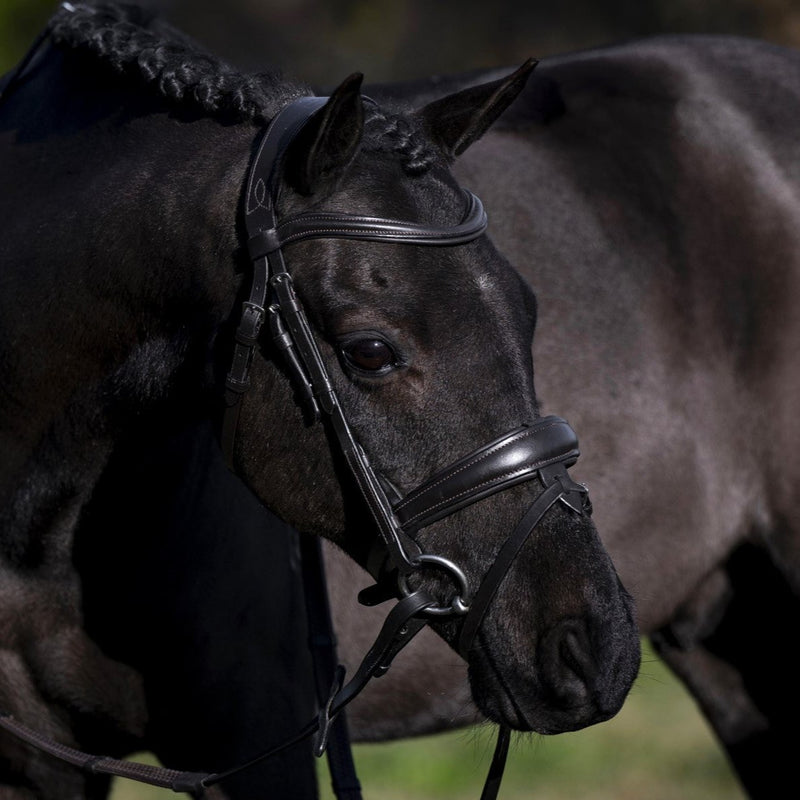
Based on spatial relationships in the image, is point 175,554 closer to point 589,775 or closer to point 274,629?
point 274,629

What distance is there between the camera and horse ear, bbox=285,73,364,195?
2.06 meters

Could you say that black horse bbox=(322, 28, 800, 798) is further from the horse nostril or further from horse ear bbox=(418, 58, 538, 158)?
the horse nostril

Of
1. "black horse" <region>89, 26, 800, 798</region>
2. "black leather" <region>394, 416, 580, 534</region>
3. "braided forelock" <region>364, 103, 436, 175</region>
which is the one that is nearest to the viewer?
"black leather" <region>394, 416, 580, 534</region>

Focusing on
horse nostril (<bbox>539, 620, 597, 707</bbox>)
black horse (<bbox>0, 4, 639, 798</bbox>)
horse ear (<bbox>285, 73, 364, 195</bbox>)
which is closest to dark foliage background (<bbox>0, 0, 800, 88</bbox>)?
black horse (<bbox>0, 4, 639, 798</bbox>)

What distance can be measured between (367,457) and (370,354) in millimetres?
175

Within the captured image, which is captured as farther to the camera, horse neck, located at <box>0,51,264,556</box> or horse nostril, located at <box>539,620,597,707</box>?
horse neck, located at <box>0,51,264,556</box>

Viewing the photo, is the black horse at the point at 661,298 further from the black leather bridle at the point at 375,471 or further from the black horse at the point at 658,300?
the black leather bridle at the point at 375,471

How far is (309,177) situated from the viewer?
7.00 ft

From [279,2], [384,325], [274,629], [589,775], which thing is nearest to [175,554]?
[274,629]

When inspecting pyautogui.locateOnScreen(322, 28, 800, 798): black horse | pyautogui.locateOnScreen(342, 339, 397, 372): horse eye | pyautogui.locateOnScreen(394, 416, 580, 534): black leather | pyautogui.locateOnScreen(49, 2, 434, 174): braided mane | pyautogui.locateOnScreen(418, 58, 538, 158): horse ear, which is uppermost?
pyautogui.locateOnScreen(49, 2, 434, 174): braided mane

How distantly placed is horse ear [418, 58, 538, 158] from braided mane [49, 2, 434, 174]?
80 millimetres

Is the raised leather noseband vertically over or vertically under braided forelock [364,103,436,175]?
under

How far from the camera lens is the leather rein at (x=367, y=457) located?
207cm

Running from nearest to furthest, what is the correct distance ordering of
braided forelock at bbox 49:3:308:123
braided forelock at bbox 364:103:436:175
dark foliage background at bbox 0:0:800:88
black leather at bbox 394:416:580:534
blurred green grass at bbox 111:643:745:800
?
black leather at bbox 394:416:580:534 < braided forelock at bbox 364:103:436:175 < braided forelock at bbox 49:3:308:123 < blurred green grass at bbox 111:643:745:800 < dark foliage background at bbox 0:0:800:88
